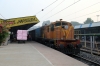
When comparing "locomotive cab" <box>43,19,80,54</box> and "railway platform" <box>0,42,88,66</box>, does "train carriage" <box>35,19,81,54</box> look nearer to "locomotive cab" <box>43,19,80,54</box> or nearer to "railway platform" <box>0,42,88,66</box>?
"locomotive cab" <box>43,19,80,54</box>

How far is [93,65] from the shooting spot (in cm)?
1295

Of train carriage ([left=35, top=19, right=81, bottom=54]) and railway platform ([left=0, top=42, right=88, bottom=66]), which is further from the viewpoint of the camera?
train carriage ([left=35, top=19, right=81, bottom=54])

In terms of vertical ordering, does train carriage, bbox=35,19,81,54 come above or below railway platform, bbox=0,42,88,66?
above

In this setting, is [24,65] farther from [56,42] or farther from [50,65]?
[56,42]

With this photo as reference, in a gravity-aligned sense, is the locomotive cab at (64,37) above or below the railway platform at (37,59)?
above

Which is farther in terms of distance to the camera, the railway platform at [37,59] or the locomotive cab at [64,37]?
the locomotive cab at [64,37]

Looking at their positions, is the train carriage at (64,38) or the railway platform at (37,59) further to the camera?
the train carriage at (64,38)

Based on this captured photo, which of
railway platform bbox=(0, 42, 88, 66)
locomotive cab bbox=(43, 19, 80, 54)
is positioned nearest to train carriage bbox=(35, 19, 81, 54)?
locomotive cab bbox=(43, 19, 80, 54)

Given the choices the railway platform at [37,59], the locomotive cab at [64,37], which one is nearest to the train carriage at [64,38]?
the locomotive cab at [64,37]

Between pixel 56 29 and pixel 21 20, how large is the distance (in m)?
13.7

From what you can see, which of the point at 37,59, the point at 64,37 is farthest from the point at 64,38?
the point at 37,59

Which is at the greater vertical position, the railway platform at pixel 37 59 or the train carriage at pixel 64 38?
the train carriage at pixel 64 38

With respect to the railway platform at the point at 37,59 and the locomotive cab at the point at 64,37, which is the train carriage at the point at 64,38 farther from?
the railway platform at the point at 37,59

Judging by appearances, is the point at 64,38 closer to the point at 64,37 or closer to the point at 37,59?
the point at 64,37
